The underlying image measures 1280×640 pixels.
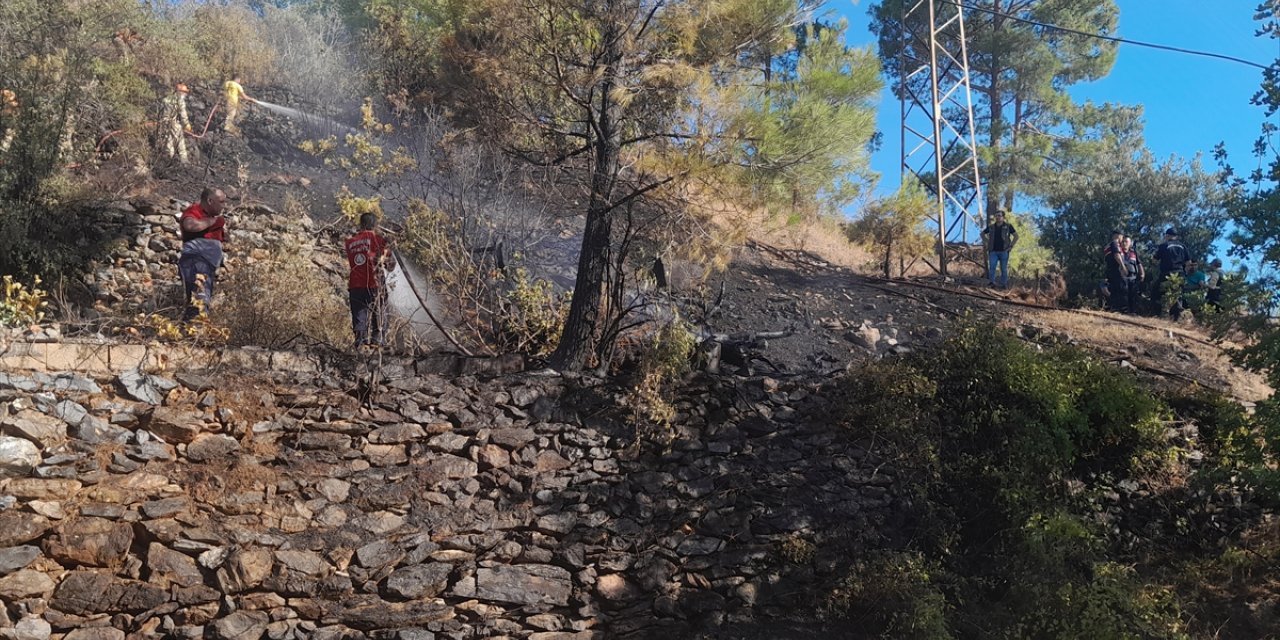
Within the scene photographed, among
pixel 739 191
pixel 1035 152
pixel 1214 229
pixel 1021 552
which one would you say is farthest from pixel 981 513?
pixel 1035 152

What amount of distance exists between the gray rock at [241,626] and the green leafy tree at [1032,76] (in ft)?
53.7

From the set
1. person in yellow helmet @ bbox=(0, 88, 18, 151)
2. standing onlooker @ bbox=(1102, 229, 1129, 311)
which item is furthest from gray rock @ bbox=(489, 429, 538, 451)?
standing onlooker @ bbox=(1102, 229, 1129, 311)

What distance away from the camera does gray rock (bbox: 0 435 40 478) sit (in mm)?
5406

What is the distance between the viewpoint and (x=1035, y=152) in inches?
729

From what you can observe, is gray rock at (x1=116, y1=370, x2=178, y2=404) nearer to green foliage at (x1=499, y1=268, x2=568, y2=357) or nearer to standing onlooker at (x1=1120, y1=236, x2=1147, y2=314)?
green foliage at (x1=499, y1=268, x2=568, y2=357)

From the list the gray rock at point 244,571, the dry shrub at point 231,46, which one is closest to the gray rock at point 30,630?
the gray rock at point 244,571

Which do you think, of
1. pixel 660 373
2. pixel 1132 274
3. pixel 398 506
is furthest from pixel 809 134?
pixel 1132 274

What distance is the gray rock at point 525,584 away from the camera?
246 inches

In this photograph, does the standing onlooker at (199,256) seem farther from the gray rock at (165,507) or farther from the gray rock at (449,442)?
the gray rock at (449,442)

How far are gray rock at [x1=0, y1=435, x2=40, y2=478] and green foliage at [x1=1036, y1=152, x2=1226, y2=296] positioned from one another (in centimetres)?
1431

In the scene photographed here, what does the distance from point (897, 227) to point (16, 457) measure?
39.1 feet

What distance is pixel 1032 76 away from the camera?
62.8ft

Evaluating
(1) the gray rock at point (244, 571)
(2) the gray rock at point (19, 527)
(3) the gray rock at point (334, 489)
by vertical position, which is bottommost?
(1) the gray rock at point (244, 571)

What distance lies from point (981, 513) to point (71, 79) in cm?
1086
